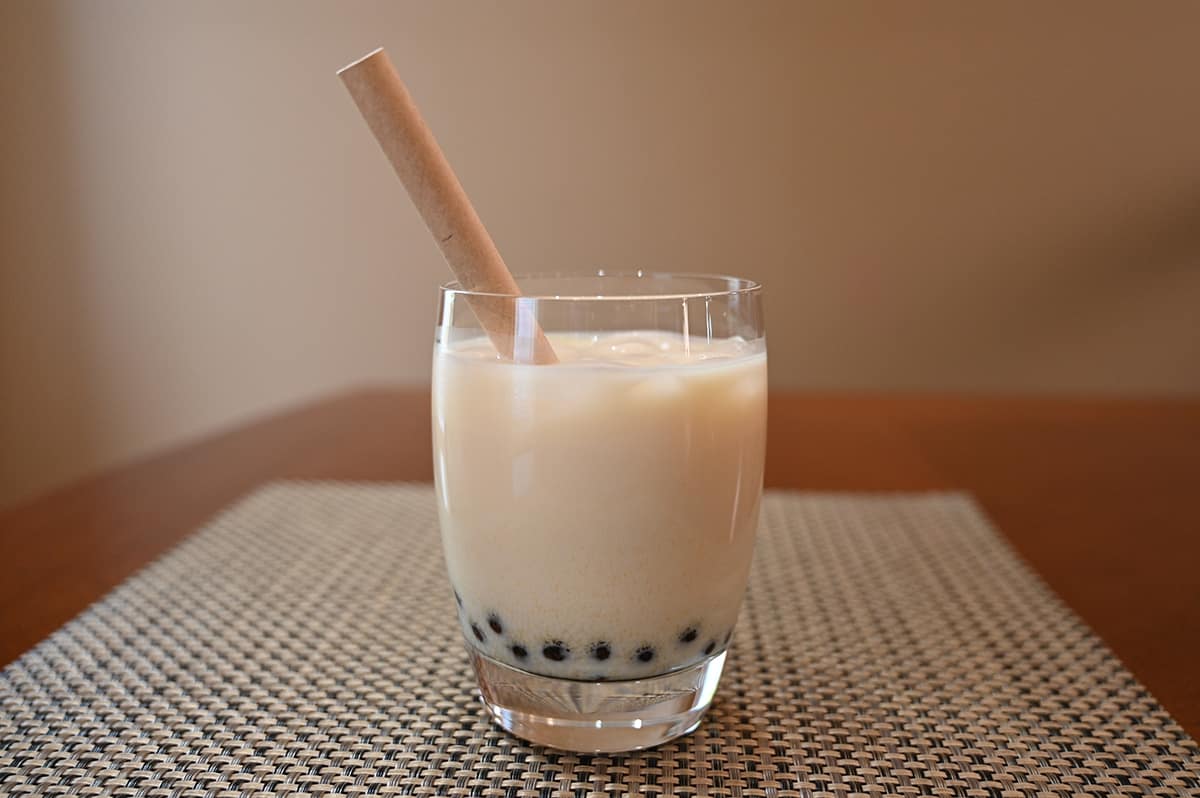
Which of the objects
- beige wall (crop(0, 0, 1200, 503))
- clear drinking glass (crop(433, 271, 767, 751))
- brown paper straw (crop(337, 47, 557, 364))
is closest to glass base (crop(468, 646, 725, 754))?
clear drinking glass (crop(433, 271, 767, 751))

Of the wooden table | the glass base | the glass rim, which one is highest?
the glass rim

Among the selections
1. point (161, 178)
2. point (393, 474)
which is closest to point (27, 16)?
point (161, 178)

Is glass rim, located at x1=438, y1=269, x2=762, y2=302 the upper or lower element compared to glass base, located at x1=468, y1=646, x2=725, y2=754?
upper

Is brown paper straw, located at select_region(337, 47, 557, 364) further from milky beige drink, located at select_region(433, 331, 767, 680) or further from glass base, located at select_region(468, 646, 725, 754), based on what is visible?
glass base, located at select_region(468, 646, 725, 754)

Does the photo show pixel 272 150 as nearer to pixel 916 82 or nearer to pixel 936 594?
pixel 916 82

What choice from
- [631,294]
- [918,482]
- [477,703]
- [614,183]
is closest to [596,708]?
[477,703]

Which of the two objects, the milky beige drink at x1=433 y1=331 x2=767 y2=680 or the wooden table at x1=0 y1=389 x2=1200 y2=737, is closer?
the milky beige drink at x1=433 y1=331 x2=767 y2=680

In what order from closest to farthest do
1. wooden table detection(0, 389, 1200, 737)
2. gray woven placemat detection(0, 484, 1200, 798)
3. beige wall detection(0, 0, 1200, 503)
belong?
gray woven placemat detection(0, 484, 1200, 798), wooden table detection(0, 389, 1200, 737), beige wall detection(0, 0, 1200, 503)

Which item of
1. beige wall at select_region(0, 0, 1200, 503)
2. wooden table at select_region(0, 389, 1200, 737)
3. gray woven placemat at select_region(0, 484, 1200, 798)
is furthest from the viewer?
beige wall at select_region(0, 0, 1200, 503)
